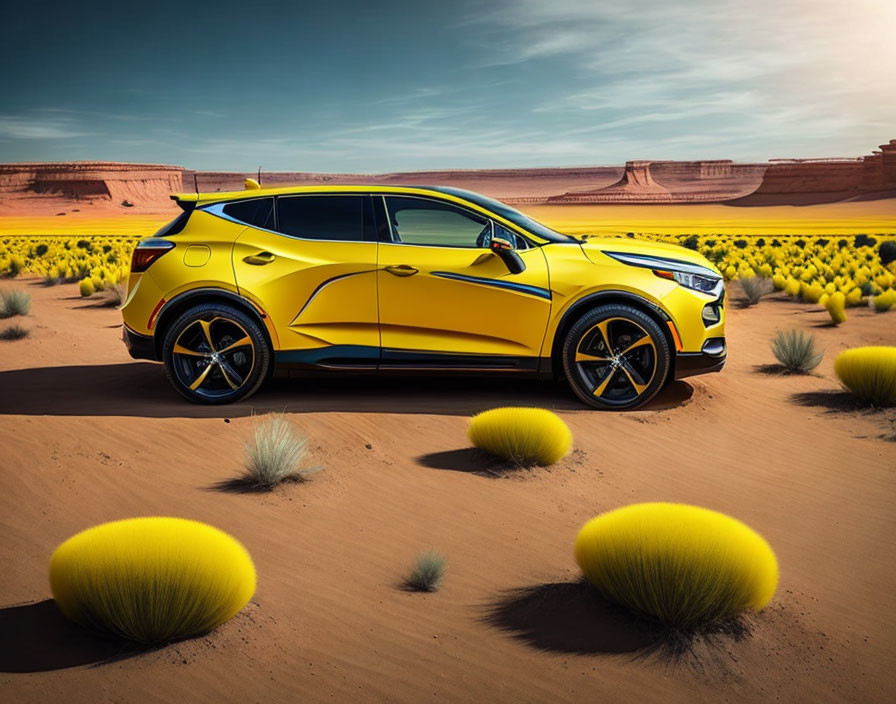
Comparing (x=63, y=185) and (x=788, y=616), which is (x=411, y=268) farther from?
(x=63, y=185)

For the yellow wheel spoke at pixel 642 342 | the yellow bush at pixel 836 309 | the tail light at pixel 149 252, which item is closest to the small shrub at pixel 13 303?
the tail light at pixel 149 252

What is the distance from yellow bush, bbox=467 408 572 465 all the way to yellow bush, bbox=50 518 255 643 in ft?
8.97

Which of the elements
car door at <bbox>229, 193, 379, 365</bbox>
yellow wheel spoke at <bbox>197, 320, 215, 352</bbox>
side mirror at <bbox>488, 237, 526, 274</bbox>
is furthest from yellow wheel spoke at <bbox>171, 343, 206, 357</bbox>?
side mirror at <bbox>488, 237, 526, 274</bbox>

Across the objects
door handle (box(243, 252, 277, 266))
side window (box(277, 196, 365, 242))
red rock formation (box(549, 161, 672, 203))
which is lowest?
red rock formation (box(549, 161, 672, 203))

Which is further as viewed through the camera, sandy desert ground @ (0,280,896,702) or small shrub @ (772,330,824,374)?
small shrub @ (772,330,824,374)

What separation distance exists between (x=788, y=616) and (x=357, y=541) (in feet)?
7.60

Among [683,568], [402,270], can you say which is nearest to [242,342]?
[402,270]

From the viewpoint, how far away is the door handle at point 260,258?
7500mm

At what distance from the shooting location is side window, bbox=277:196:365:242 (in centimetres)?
754

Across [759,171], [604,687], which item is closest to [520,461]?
[604,687]

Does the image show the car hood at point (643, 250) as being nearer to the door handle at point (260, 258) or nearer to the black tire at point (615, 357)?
the black tire at point (615, 357)

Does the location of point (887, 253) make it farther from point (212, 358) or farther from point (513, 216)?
point (212, 358)

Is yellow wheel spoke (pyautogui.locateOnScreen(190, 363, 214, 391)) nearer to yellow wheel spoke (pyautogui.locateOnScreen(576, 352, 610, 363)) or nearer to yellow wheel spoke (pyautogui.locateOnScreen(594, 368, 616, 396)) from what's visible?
yellow wheel spoke (pyautogui.locateOnScreen(576, 352, 610, 363))

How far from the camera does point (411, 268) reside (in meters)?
7.29
